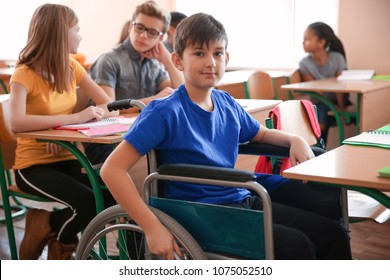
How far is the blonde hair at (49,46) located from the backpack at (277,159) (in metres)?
0.91

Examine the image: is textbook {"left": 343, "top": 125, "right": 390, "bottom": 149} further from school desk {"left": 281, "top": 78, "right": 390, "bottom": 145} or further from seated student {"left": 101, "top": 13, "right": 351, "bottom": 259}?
school desk {"left": 281, "top": 78, "right": 390, "bottom": 145}

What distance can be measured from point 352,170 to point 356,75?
3221 millimetres

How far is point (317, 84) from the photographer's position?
4398mm

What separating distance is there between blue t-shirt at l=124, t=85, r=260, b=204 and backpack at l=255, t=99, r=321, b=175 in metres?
0.40

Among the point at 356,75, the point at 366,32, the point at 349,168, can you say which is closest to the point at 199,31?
the point at 349,168

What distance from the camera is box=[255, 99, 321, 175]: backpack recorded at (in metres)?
2.22

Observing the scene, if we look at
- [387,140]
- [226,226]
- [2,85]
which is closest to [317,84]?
[2,85]

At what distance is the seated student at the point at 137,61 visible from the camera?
9.71 feet

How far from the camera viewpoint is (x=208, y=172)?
1530mm

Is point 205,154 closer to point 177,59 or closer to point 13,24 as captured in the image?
point 177,59

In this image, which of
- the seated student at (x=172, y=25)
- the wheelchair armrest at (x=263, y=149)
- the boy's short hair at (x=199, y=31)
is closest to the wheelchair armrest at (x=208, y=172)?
the boy's short hair at (x=199, y=31)

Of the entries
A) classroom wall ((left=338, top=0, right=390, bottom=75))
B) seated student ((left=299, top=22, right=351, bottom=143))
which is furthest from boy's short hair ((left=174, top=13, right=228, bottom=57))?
classroom wall ((left=338, top=0, right=390, bottom=75))
